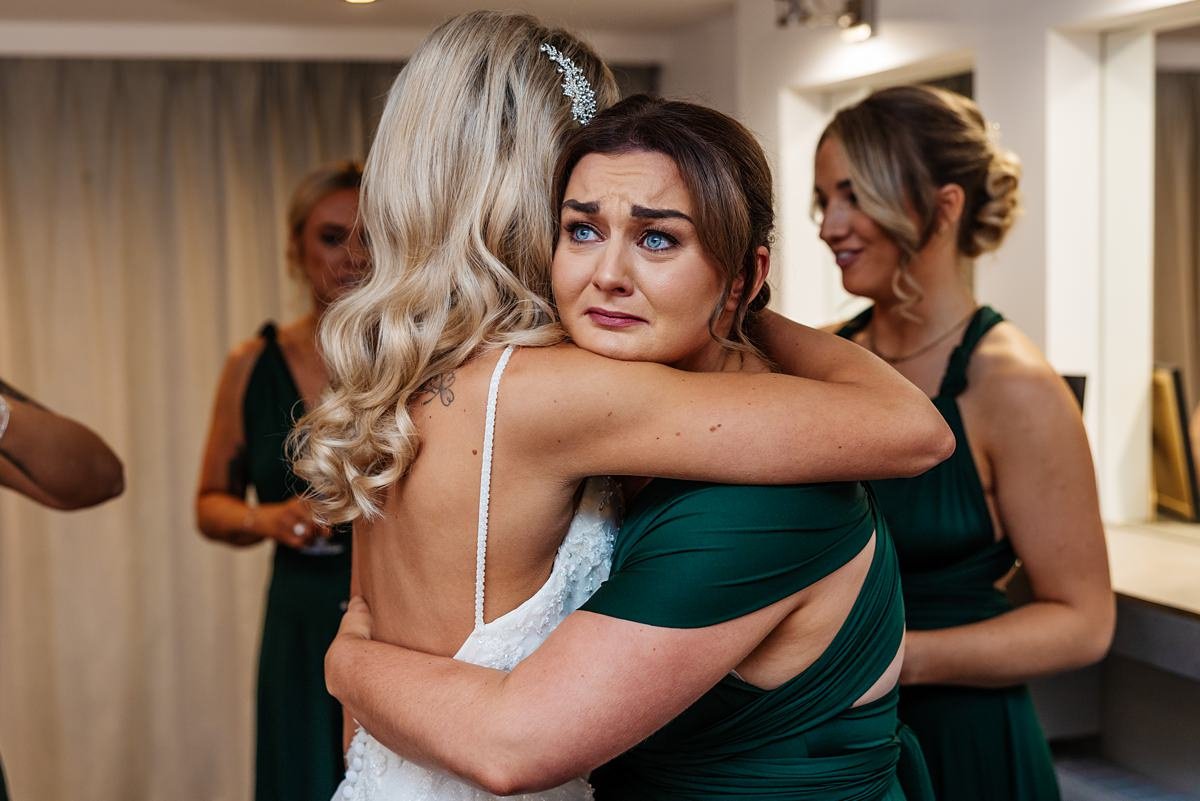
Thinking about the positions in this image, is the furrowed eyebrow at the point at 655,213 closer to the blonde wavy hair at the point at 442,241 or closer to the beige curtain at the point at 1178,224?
the blonde wavy hair at the point at 442,241

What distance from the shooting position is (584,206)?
1.19 metres

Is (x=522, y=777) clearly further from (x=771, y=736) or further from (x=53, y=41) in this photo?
(x=53, y=41)

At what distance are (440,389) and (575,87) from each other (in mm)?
354

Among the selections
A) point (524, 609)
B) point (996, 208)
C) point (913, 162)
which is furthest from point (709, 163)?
point (996, 208)

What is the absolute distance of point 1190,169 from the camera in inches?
102

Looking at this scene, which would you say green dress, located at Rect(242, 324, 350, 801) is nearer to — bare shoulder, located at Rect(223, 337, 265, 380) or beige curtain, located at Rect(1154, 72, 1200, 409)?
bare shoulder, located at Rect(223, 337, 265, 380)

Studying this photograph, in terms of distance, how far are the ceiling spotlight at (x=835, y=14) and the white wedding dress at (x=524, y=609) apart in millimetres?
2340

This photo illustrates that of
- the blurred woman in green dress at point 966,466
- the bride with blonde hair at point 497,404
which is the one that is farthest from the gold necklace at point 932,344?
the bride with blonde hair at point 497,404

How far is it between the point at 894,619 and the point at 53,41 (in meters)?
3.76

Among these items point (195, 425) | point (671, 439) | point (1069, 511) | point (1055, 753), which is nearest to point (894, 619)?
point (671, 439)

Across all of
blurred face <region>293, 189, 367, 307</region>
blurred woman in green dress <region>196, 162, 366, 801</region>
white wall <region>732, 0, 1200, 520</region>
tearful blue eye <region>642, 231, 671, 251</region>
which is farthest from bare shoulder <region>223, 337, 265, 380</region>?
tearful blue eye <region>642, 231, 671, 251</region>

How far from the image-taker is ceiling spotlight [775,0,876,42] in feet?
10.9

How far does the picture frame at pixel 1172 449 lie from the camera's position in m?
2.66

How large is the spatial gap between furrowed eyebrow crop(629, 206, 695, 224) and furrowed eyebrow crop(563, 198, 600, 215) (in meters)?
0.04
